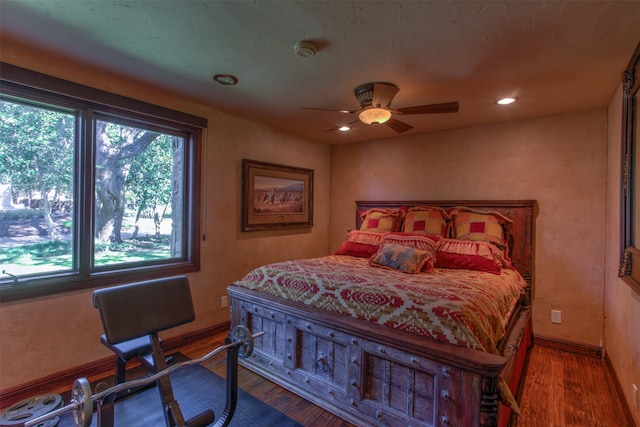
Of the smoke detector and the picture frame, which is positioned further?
the picture frame

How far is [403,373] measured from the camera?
1774 millimetres

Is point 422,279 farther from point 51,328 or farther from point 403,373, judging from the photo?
point 51,328

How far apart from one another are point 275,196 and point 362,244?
131 centimetres

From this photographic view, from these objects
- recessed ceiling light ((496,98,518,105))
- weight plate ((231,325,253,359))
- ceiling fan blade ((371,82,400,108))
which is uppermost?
recessed ceiling light ((496,98,518,105))

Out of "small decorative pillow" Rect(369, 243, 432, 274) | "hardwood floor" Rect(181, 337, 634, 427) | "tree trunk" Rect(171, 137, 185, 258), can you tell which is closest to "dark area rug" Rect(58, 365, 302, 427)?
"hardwood floor" Rect(181, 337, 634, 427)

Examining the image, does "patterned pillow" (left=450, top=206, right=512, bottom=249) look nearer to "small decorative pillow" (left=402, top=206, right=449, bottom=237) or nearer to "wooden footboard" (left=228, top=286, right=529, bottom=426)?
"small decorative pillow" (left=402, top=206, right=449, bottom=237)

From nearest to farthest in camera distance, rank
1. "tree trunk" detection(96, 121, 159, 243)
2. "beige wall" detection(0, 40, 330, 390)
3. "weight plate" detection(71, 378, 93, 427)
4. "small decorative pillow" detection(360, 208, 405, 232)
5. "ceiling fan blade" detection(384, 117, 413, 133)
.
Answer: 1. "weight plate" detection(71, 378, 93, 427)
2. "beige wall" detection(0, 40, 330, 390)
3. "tree trunk" detection(96, 121, 159, 243)
4. "ceiling fan blade" detection(384, 117, 413, 133)
5. "small decorative pillow" detection(360, 208, 405, 232)

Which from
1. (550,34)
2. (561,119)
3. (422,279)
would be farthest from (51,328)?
(561,119)

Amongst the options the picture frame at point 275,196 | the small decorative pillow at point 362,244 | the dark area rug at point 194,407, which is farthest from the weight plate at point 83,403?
the small decorative pillow at point 362,244

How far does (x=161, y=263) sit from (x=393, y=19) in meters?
2.80

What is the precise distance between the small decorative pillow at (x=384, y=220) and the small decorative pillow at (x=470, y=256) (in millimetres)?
774

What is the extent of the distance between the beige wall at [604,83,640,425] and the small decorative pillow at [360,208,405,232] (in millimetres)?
1946

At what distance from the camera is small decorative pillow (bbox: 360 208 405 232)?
379cm

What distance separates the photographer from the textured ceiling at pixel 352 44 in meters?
1.60
